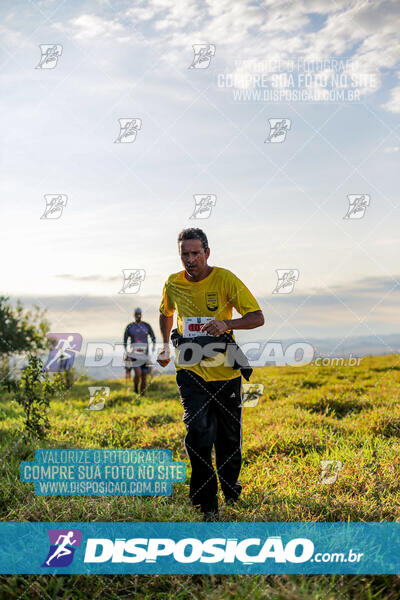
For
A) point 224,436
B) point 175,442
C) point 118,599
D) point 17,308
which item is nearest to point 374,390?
point 175,442

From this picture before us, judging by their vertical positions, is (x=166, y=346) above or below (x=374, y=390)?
above

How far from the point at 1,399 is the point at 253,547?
11706mm

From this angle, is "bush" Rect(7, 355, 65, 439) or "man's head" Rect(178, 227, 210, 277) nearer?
"man's head" Rect(178, 227, 210, 277)

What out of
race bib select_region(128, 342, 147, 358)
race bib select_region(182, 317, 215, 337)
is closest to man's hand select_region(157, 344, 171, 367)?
race bib select_region(182, 317, 215, 337)

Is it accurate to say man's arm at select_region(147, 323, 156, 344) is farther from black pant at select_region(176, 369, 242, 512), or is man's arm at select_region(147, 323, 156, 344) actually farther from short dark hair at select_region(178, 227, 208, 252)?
short dark hair at select_region(178, 227, 208, 252)

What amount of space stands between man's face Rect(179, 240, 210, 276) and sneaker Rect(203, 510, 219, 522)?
6.98 feet

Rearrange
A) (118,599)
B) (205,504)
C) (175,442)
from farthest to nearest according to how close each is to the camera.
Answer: (175,442) < (205,504) < (118,599)

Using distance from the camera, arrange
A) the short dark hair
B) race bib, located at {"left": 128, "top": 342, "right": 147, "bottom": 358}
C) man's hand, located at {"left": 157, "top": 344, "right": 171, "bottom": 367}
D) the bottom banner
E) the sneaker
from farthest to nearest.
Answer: race bib, located at {"left": 128, "top": 342, "right": 147, "bottom": 358} < man's hand, located at {"left": 157, "top": 344, "right": 171, "bottom": 367} < the short dark hair < the sneaker < the bottom banner

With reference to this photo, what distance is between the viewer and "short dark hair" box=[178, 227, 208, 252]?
4.46 metres

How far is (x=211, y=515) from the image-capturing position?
4238 mm

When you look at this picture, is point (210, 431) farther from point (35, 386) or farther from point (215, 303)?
point (35, 386)

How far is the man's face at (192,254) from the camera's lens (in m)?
4.43

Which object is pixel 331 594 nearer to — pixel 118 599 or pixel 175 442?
pixel 118 599

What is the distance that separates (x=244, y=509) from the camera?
435 centimetres
